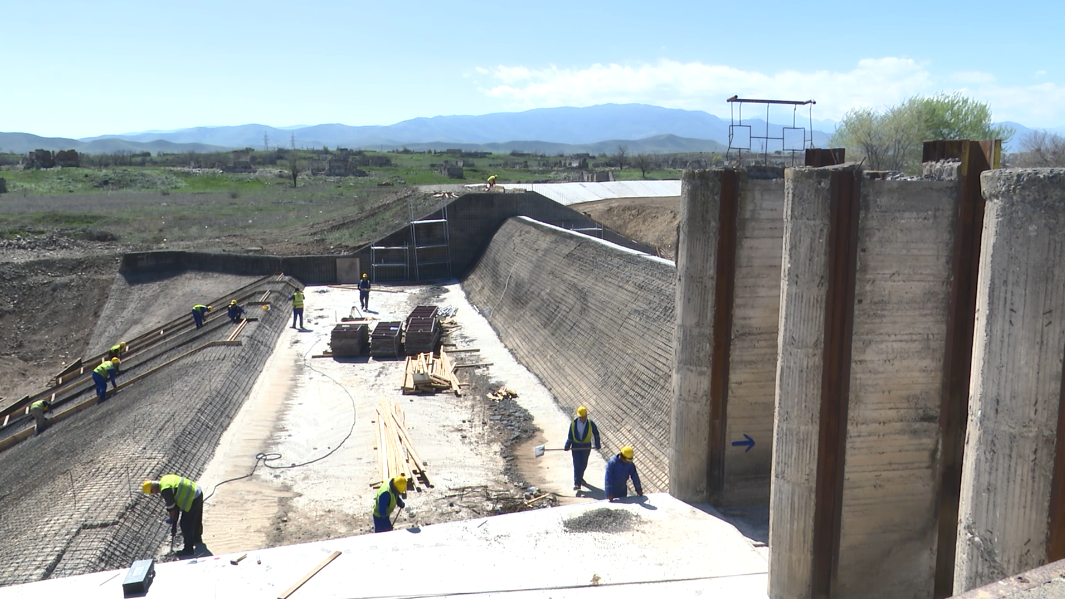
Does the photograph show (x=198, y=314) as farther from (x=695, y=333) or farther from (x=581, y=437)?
(x=695, y=333)

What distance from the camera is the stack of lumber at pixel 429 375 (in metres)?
20.6

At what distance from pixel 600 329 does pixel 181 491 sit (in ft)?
35.4

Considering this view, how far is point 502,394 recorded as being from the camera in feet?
65.6

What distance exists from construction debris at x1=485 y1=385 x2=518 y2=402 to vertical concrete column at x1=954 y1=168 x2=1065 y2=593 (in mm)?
13776

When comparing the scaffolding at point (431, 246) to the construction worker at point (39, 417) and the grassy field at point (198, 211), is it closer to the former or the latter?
the grassy field at point (198, 211)

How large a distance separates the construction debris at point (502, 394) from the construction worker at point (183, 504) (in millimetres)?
9107

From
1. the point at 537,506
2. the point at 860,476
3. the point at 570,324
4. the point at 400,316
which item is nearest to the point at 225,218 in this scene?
the point at 400,316

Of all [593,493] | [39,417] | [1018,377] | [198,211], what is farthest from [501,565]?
[198,211]

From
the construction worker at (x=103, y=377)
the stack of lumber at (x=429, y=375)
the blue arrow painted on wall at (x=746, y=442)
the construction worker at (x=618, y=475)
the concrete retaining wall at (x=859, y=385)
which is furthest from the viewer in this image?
the stack of lumber at (x=429, y=375)

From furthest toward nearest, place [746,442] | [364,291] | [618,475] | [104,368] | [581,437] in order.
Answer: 1. [364,291]
2. [104,368]
3. [581,437]
4. [618,475]
5. [746,442]

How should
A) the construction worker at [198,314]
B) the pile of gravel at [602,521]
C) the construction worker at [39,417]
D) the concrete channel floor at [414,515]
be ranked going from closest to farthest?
1. the concrete channel floor at [414,515]
2. the pile of gravel at [602,521]
3. the construction worker at [39,417]
4. the construction worker at [198,314]

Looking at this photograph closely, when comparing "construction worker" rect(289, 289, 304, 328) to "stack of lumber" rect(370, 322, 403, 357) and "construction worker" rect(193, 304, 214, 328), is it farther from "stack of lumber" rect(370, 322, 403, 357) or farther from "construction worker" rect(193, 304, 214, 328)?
"stack of lumber" rect(370, 322, 403, 357)

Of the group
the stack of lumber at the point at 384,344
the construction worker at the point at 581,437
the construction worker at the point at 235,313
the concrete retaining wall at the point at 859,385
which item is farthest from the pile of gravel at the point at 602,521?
the construction worker at the point at 235,313

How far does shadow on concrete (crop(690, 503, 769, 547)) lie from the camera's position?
35.3 feet
